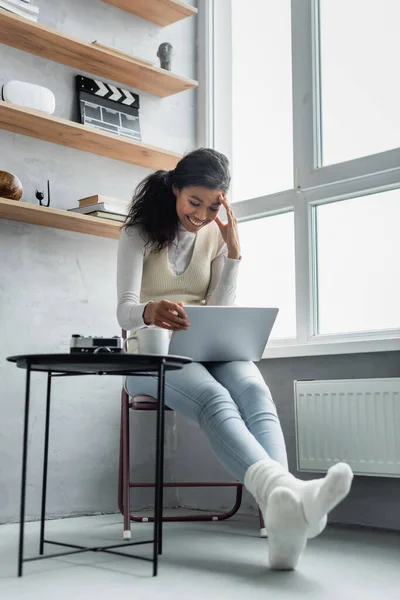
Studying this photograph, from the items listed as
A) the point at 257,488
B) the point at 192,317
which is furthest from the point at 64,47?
the point at 257,488

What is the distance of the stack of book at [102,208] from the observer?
2539 millimetres

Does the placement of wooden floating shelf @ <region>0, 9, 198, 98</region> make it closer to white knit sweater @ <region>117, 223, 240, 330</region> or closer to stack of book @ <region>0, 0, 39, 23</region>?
stack of book @ <region>0, 0, 39, 23</region>

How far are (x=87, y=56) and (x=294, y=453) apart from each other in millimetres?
1640

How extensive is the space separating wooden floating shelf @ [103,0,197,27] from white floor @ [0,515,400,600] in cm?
207

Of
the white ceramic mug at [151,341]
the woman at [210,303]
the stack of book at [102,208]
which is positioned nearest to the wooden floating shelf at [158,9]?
the stack of book at [102,208]

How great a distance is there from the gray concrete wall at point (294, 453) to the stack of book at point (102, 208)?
0.77 m

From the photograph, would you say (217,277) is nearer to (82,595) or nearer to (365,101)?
(365,101)

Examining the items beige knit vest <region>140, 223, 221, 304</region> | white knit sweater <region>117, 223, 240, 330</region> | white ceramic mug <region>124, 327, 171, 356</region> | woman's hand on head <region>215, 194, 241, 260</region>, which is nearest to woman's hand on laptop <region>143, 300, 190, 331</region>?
white ceramic mug <region>124, 327, 171, 356</region>

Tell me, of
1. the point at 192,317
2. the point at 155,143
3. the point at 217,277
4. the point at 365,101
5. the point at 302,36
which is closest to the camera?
the point at 192,317

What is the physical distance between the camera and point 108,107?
9.24ft

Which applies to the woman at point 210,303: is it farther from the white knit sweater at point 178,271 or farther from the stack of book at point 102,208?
the stack of book at point 102,208

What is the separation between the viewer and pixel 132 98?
9.60 ft

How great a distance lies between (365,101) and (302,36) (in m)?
0.42

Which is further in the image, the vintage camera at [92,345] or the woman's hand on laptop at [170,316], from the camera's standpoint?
the woman's hand on laptop at [170,316]
